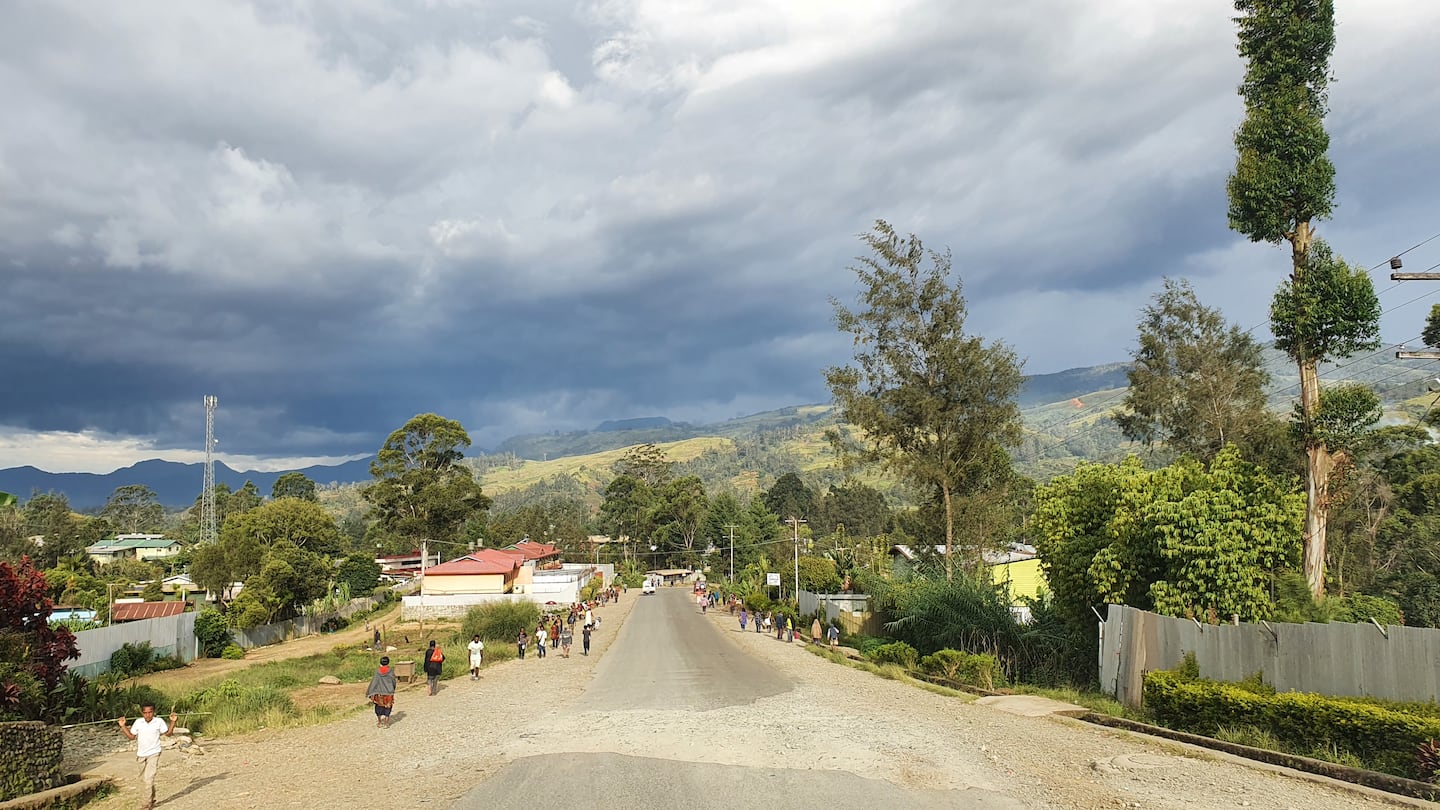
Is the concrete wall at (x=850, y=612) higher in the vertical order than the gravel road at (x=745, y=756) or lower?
lower

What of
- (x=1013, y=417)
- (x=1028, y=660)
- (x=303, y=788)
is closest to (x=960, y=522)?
(x=1013, y=417)

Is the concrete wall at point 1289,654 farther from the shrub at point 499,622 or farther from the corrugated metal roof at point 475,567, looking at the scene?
the corrugated metal roof at point 475,567

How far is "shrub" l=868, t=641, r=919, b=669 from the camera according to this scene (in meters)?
26.3

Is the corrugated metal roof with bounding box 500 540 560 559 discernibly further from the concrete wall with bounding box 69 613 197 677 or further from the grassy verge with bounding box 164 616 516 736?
the concrete wall with bounding box 69 613 197 677

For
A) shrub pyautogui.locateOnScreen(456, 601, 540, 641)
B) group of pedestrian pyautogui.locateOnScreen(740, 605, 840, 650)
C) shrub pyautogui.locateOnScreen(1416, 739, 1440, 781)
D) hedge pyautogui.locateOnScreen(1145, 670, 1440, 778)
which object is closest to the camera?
shrub pyautogui.locateOnScreen(1416, 739, 1440, 781)

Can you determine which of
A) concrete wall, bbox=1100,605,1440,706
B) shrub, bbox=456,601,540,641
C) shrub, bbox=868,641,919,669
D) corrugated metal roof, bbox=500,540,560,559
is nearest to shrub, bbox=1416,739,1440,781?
concrete wall, bbox=1100,605,1440,706

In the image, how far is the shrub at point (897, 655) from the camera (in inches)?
1034

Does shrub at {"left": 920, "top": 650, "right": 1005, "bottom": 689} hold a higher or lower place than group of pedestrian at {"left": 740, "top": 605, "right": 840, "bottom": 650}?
higher

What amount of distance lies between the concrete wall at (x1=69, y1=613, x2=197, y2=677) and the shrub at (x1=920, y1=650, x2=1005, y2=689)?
75.2 ft

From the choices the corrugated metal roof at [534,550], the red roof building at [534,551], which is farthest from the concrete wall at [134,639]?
the corrugated metal roof at [534,550]

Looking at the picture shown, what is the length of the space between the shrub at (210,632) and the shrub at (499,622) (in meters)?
10.8

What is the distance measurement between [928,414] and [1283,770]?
829 inches

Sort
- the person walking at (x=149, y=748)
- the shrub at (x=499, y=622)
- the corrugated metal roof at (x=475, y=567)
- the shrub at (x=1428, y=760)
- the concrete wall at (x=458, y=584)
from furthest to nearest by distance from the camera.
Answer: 1. the concrete wall at (x=458, y=584)
2. the corrugated metal roof at (x=475, y=567)
3. the shrub at (x=499, y=622)
4. the person walking at (x=149, y=748)
5. the shrub at (x=1428, y=760)

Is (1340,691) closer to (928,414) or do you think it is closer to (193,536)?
(928,414)
